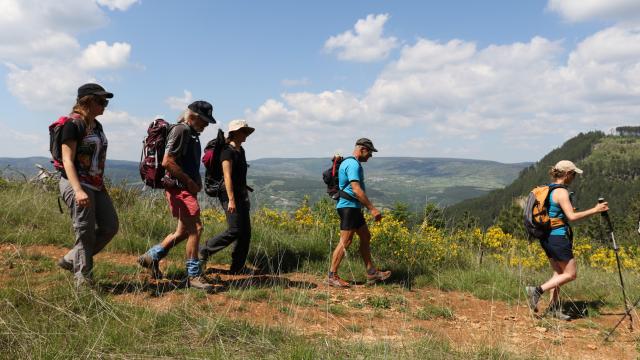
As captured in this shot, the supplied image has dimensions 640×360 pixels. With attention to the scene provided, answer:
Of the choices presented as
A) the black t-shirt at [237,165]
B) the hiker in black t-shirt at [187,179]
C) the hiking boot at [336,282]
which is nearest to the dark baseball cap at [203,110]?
the hiker in black t-shirt at [187,179]

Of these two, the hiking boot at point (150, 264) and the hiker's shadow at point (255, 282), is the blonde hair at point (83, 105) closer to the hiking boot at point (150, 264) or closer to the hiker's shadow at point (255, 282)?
the hiking boot at point (150, 264)

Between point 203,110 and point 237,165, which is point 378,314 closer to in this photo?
point 237,165

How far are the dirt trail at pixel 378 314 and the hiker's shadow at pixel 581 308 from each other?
162 mm

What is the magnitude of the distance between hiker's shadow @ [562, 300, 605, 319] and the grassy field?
0.03 metres

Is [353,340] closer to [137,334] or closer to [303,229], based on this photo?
[137,334]

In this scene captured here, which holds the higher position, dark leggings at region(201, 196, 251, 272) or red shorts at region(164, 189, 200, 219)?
red shorts at region(164, 189, 200, 219)

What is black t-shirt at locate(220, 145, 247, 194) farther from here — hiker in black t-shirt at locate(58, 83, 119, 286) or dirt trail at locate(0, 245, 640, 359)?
hiker in black t-shirt at locate(58, 83, 119, 286)

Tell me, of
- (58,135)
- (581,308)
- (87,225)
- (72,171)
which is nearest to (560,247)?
(581,308)

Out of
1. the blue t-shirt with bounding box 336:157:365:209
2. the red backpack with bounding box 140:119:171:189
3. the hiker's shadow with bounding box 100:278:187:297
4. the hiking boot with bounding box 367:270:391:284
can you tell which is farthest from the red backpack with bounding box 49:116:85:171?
the hiking boot with bounding box 367:270:391:284

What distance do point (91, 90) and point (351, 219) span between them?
10.6ft

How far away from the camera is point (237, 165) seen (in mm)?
5324

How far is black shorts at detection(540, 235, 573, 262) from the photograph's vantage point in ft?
16.8

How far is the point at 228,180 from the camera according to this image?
202 inches

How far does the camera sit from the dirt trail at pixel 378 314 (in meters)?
4.11
